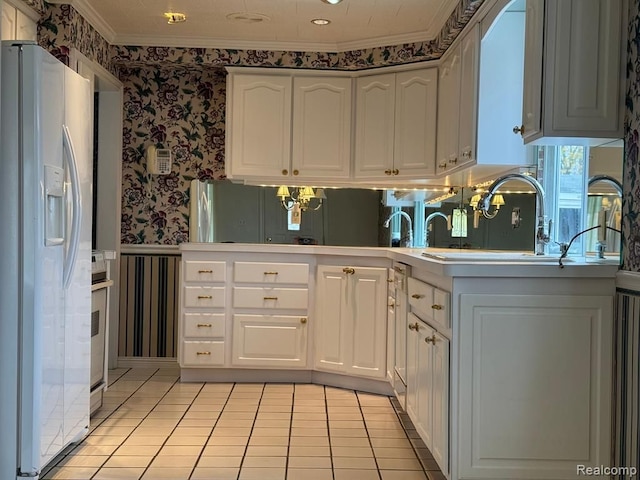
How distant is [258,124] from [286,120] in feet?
0.64

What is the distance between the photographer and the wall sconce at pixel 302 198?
492cm

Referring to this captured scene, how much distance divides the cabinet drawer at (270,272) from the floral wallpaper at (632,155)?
2.38 m

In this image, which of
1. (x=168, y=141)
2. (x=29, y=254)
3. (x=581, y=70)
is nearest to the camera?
(x=581, y=70)

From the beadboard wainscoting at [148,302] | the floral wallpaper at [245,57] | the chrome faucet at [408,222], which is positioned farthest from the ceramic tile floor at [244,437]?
the floral wallpaper at [245,57]

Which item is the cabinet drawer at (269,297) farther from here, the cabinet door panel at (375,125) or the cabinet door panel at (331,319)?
the cabinet door panel at (375,125)

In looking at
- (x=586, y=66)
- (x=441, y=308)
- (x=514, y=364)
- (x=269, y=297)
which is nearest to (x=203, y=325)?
(x=269, y=297)

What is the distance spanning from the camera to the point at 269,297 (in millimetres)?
4434

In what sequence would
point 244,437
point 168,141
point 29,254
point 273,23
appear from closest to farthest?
1. point 29,254
2. point 244,437
3. point 273,23
4. point 168,141

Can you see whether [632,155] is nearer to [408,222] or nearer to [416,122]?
[416,122]

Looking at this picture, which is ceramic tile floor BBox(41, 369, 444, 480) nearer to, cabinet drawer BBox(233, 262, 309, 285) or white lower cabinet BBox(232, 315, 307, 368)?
white lower cabinet BBox(232, 315, 307, 368)

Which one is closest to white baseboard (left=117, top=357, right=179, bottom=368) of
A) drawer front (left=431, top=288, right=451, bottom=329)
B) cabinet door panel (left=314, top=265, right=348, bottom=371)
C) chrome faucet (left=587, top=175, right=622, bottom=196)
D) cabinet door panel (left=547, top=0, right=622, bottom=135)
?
cabinet door panel (left=314, top=265, right=348, bottom=371)

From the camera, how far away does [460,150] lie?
12.1 ft

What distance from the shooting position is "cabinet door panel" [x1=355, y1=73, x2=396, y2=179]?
15.0 ft

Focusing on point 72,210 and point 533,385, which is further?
point 72,210
